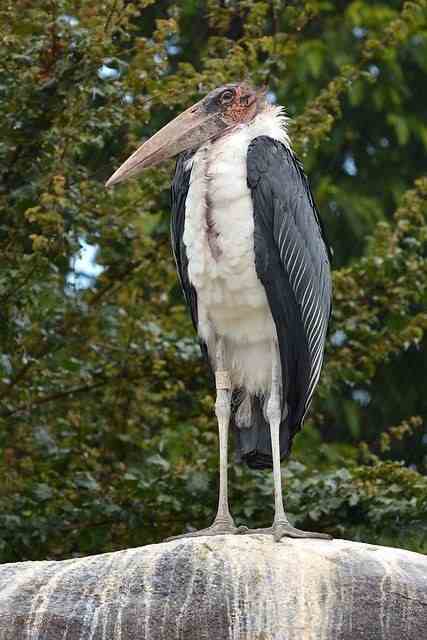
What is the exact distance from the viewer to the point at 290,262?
26.8ft

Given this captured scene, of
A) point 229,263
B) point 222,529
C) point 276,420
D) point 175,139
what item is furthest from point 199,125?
point 222,529

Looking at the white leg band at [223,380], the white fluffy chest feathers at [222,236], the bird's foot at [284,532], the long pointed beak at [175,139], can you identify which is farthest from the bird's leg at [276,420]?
the long pointed beak at [175,139]

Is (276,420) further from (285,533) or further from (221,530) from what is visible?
(285,533)

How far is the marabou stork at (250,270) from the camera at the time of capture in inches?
318

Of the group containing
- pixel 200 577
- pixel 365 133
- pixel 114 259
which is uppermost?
pixel 365 133

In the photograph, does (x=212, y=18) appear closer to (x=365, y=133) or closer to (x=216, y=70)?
(x=216, y=70)

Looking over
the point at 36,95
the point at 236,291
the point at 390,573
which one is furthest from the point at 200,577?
the point at 36,95

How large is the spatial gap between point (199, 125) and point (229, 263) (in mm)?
996

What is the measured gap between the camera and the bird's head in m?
8.61

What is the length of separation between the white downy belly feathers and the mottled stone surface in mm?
1490

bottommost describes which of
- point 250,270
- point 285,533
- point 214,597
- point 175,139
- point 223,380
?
point 214,597

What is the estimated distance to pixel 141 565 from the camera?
22.9 ft

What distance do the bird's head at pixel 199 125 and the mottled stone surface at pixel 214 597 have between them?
2383mm

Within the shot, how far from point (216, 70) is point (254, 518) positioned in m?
2.64
